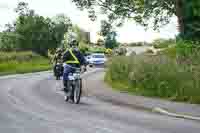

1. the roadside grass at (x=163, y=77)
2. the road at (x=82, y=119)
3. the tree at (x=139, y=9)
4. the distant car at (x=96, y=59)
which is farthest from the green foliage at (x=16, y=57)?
the road at (x=82, y=119)

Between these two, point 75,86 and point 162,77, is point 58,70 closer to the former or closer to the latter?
point 162,77

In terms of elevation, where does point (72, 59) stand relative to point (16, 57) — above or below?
above

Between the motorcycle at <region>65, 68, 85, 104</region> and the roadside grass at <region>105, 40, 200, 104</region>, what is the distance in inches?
102

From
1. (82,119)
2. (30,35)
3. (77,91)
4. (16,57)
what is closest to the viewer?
(82,119)

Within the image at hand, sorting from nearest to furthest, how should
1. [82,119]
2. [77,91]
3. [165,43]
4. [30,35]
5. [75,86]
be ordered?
[82,119], [77,91], [75,86], [165,43], [30,35]

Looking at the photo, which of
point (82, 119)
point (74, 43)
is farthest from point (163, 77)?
point (82, 119)

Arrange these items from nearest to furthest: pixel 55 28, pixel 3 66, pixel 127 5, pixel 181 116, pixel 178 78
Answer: pixel 181 116 < pixel 178 78 < pixel 127 5 < pixel 3 66 < pixel 55 28

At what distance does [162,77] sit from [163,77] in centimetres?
8

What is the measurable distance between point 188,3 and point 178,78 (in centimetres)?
329

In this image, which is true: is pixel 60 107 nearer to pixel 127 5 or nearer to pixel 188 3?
pixel 188 3

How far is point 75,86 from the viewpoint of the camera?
48.4 ft

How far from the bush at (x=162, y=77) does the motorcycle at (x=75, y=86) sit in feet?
8.60

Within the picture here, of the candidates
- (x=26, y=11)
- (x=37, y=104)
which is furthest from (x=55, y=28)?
Answer: (x=37, y=104)

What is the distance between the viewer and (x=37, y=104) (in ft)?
47.1
